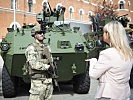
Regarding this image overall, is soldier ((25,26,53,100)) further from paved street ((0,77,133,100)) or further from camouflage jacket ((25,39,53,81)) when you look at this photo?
paved street ((0,77,133,100))

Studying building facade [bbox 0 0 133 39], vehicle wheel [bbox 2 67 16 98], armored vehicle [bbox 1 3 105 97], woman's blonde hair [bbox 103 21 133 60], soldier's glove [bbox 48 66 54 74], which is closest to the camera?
woman's blonde hair [bbox 103 21 133 60]

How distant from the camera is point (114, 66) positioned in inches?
142

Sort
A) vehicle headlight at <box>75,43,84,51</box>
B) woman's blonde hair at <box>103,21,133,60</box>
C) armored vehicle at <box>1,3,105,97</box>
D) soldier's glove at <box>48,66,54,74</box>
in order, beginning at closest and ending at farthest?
woman's blonde hair at <box>103,21,133,60</box> < soldier's glove at <box>48,66,54,74</box> < armored vehicle at <box>1,3,105,97</box> < vehicle headlight at <box>75,43,84,51</box>

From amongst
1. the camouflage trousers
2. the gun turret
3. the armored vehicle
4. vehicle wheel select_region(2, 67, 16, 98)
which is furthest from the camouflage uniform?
the gun turret

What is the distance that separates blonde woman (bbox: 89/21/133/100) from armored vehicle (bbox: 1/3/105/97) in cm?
430

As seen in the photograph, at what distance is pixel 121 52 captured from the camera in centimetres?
362

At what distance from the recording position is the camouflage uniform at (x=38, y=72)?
5082 mm

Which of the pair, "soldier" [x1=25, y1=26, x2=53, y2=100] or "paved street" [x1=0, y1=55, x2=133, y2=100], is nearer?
"soldier" [x1=25, y1=26, x2=53, y2=100]

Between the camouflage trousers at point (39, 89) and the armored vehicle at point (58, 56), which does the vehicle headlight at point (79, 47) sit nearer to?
the armored vehicle at point (58, 56)

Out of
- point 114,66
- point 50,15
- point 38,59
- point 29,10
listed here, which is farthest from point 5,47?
point 29,10

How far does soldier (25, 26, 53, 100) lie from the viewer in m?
5.10

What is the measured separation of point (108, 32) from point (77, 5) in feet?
145

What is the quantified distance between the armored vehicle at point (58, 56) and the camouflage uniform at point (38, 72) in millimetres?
2665

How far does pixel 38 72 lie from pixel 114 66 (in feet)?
5.73
